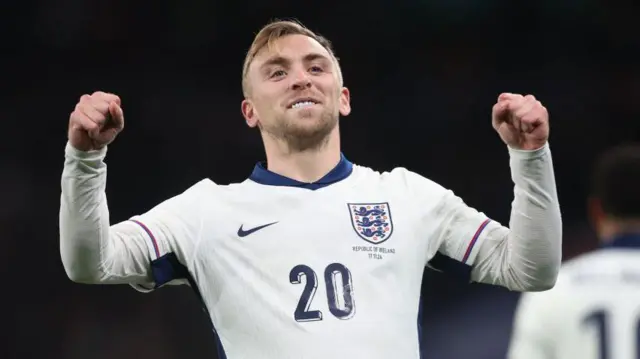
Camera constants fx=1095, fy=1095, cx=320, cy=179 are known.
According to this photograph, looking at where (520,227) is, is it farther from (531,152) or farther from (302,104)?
(302,104)

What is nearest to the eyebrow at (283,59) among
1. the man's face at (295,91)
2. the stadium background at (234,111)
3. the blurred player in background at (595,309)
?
the man's face at (295,91)

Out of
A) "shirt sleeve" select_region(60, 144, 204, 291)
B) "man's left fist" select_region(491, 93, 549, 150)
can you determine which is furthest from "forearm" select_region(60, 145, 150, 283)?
"man's left fist" select_region(491, 93, 549, 150)

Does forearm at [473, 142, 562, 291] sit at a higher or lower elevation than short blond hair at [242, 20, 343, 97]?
lower

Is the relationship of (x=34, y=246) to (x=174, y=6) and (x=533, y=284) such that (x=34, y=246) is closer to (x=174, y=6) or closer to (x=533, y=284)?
(x=174, y=6)

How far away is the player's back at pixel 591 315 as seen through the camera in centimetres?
338

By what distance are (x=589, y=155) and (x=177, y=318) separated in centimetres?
373

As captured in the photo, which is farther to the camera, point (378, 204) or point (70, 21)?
point (70, 21)

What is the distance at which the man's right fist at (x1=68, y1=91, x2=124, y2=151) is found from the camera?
3162 mm

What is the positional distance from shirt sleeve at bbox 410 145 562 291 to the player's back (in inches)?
4.0

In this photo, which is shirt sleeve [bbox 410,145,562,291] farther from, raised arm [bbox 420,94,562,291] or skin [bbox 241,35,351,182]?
skin [bbox 241,35,351,182]

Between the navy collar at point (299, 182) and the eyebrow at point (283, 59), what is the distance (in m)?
0.36

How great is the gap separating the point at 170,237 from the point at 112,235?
8.4 inches

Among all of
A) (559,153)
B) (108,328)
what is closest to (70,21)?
(108,328)

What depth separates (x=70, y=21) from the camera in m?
9.28
